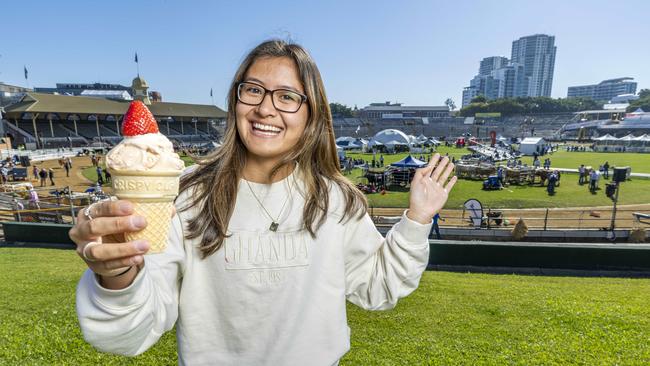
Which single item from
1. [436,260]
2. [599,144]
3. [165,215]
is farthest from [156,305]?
[599,144]

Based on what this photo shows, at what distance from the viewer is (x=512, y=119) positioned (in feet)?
322

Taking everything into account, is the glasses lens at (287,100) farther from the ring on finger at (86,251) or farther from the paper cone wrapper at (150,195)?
the ring on finger at (86,251)

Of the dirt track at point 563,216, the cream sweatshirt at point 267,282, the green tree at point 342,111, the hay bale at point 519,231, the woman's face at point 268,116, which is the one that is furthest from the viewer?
the green tree at point 342,111

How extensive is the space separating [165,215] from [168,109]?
6037cm

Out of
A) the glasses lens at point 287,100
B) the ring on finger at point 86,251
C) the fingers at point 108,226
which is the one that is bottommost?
the ring on finger at point 86,251

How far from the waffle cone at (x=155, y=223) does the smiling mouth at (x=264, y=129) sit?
0.49 meters

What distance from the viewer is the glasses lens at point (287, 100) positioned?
60.6 inches

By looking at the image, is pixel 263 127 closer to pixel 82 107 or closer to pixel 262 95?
pixel 262 95

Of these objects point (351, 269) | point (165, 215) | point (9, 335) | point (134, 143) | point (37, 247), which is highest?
point (134, 143)

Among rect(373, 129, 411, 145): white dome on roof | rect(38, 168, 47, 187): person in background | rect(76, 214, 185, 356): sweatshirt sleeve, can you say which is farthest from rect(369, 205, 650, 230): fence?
rect(373, 129, 411, 145): white dome on roof

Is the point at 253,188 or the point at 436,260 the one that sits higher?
the point at 253,188

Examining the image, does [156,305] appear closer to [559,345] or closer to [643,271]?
[559,345]

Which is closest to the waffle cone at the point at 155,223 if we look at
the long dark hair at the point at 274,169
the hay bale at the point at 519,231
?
the long dark hair at the point at 274,169

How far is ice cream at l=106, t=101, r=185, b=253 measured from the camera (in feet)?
3.87
